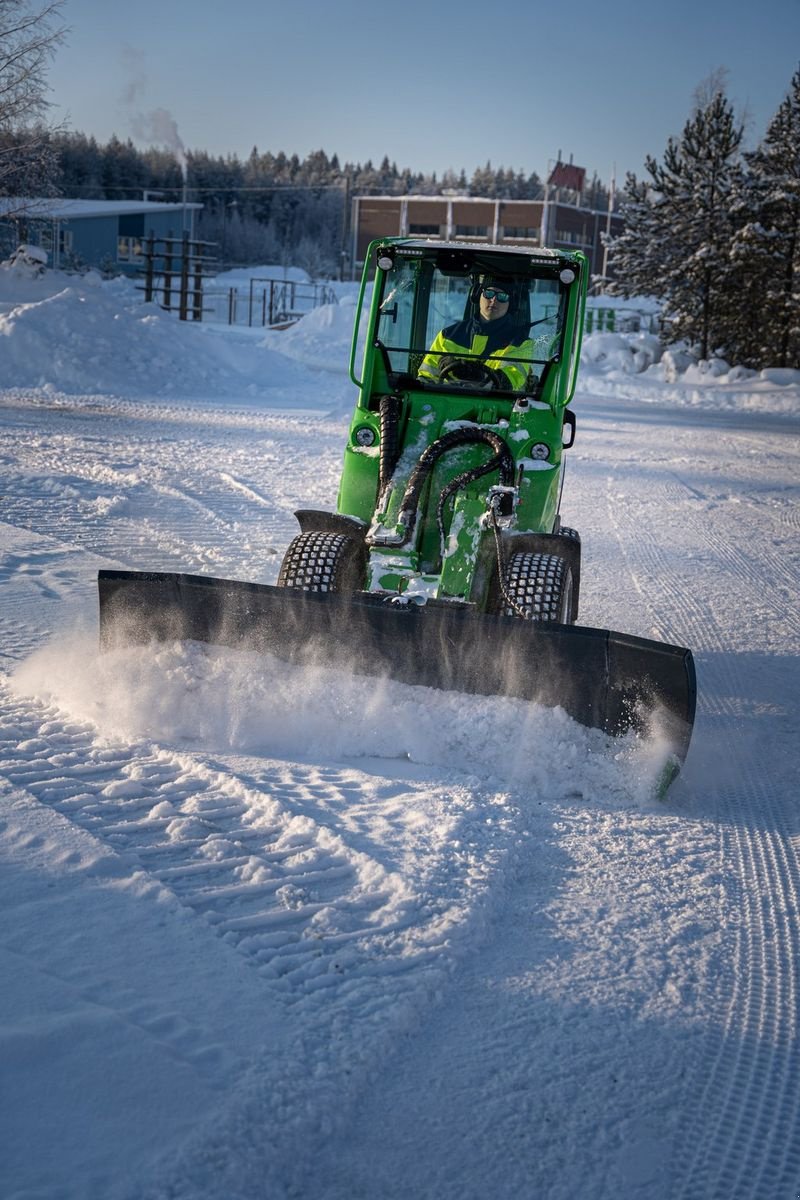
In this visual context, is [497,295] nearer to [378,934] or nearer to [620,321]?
[378,934]

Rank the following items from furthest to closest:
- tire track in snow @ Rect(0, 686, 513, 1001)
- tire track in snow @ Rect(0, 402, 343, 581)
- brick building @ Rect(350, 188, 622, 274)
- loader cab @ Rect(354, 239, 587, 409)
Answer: brick building @ Rect(350, 188, 622, 274) → tire track in snow @ Rect(0, 402, 343, 581) → loader cab @ Rect(354, 239, 587, 409) → tire track in snow @ Rect(0, 686, 513, 1001)

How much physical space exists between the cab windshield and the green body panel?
11 millimetres

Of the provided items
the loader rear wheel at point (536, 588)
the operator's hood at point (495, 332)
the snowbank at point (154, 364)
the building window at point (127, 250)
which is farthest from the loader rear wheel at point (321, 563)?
the building window at point (127, 250)

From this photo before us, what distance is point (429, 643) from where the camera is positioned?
4766 millimetres

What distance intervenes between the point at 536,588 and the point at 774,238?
29.8 m

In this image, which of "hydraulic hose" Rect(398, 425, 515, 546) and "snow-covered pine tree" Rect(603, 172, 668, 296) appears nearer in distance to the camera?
"hydraulic hose" Rect(398, 425, 515, 546)

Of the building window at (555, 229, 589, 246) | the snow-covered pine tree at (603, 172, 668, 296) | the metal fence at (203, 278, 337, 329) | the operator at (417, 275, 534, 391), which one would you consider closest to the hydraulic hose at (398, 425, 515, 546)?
the operator at (417, 275, 534, 391)

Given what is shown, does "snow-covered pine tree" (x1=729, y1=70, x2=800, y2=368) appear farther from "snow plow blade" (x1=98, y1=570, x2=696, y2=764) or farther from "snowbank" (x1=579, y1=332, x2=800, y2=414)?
"snow plow blade" (x1=98, y1=570, x2=696, y2=764)

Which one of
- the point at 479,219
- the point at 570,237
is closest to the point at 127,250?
the point at 479,219

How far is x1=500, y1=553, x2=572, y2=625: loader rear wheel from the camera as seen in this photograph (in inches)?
206

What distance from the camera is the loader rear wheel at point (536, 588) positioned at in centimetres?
524

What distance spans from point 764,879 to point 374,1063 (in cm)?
180

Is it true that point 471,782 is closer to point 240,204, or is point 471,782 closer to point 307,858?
point 307,858

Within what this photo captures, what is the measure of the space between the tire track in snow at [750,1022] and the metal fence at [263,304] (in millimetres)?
40134
